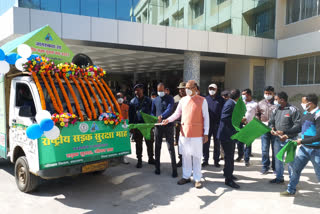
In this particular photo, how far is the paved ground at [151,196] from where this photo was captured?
390cm

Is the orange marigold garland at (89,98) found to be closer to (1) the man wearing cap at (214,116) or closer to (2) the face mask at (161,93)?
(2) the face mask at (161,93)

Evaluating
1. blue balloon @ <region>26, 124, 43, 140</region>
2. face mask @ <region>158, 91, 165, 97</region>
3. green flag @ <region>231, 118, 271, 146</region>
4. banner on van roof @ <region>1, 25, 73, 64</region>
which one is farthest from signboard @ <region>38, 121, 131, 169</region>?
green flag @ <region>231, 118, 271, 146</region>

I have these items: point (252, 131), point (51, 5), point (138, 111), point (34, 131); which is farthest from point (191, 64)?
point (34, 131)

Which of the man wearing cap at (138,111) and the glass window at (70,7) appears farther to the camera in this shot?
the glass window at (70,7)

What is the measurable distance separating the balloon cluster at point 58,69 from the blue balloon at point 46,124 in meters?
1.19

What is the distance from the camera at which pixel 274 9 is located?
1731cm

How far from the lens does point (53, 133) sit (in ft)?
12.2

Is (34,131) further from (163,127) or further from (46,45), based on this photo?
(163,127)

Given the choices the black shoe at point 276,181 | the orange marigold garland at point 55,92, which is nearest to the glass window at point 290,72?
the black shoe at point 276,181

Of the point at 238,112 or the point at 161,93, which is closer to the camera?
the point at 238,112

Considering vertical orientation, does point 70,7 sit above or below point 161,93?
above

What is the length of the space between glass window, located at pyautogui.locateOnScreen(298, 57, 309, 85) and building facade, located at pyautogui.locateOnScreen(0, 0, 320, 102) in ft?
0.20

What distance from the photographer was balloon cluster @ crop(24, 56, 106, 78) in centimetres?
431

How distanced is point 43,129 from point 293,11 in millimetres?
18105
